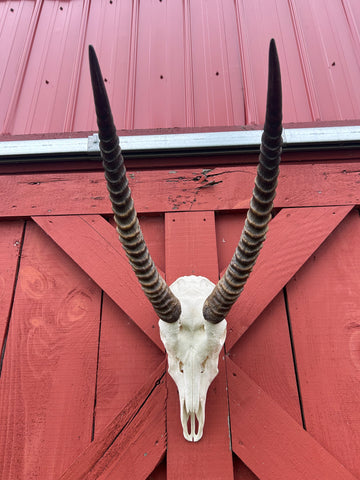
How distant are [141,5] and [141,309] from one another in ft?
11.0

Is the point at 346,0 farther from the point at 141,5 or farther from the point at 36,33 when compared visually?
the point at 36,33

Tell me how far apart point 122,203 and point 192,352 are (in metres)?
0.88

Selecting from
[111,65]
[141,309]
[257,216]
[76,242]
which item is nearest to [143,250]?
[257,216]

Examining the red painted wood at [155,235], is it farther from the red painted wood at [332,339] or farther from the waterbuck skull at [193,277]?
the red painted wood at [332,339]

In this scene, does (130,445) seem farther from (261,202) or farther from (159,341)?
A: (261,202)

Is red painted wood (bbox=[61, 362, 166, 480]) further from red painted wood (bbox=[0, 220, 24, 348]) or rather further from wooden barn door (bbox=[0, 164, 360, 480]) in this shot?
red painted wood (bbox=[0, 220, 24, 348])

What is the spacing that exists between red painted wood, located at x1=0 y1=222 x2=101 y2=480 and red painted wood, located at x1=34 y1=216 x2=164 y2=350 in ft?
0.39

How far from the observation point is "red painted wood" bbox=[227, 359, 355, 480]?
1.68m

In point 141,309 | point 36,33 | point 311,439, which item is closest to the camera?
point 311,439

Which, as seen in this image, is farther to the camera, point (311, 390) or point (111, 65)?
point (111, 65)

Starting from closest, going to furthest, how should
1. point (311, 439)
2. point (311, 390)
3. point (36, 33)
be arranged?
point (311, 439) < point (311, 390) < point (36, 33)

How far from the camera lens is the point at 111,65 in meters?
3.14

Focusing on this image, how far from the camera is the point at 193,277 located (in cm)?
189

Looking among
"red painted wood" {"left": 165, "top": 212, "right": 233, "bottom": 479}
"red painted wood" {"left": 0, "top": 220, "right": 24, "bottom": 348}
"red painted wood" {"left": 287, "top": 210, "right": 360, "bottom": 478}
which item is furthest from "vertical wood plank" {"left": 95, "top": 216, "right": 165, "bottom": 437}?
"red painted wood" {"left": 287, "top": 210, "right": 360, "bottom": 478}
